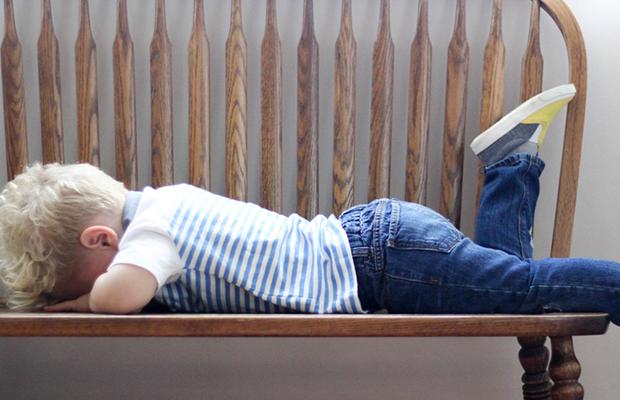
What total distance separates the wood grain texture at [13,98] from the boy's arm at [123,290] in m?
0.35

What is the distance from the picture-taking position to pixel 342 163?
2.88 ft

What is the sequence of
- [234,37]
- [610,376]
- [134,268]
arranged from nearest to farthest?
1. [134,268]
2. [234,37]
3. [610,376]

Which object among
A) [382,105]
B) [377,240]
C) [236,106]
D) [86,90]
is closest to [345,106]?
[382,105]

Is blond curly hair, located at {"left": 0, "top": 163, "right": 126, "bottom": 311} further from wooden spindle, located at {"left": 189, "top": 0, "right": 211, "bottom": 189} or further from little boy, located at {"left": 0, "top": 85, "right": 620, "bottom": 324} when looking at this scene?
wooden spindle, located at {"left": 189, "top": 0, "right": 211, "bottom": 189}

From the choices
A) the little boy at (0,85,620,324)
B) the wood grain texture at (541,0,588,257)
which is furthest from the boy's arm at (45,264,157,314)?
the wood grain texture at (541,0,588,257)

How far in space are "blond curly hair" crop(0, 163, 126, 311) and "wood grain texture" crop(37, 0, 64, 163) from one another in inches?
7.7

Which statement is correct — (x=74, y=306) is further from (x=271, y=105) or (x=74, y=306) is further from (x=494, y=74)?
(x=494, y=74)

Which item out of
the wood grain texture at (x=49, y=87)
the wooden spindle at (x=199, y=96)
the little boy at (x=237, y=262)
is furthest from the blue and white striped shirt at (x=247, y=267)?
the wood grain texture at (x=49, y=87)

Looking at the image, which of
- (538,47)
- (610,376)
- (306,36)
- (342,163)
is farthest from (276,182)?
(610,376)

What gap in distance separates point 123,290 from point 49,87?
0.40m

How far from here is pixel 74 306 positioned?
25.4 inches

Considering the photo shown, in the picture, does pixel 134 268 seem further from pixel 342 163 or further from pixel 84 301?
pixel 342 163

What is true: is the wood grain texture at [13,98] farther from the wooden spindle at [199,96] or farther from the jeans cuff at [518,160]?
the jeans cuff at [518,160]

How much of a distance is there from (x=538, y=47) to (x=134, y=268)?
0.63m
